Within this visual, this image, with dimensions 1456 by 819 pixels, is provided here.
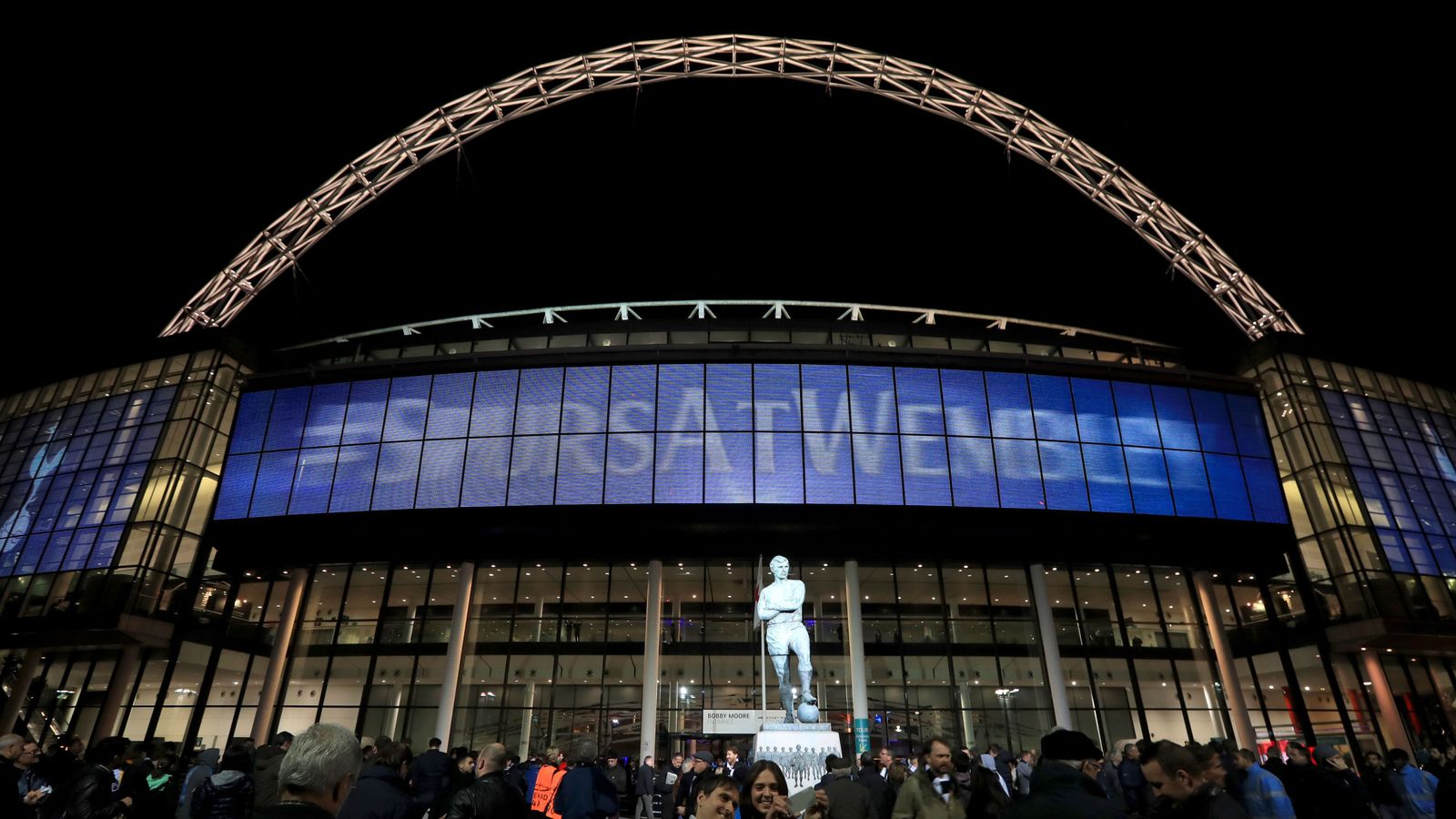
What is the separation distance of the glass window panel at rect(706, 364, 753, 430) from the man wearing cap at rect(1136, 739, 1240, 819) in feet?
88.7

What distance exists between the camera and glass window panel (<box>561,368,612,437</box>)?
33.0 m

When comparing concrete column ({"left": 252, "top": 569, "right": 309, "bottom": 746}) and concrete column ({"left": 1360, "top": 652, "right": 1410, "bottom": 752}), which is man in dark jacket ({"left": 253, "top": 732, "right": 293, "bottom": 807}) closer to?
concrete column ({"left": 252, "top": 569, "right": 309, "bottom": 746})

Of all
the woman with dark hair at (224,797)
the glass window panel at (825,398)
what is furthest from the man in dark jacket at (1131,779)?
the glass window panel at (825,398)

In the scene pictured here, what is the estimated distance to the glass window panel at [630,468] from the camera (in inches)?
1243

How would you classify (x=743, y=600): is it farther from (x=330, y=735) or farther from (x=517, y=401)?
(x=330, y=735)

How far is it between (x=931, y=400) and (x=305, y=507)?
2741 centimetres

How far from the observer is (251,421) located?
35.6 m

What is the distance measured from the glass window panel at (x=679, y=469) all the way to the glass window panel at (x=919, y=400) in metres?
8.92

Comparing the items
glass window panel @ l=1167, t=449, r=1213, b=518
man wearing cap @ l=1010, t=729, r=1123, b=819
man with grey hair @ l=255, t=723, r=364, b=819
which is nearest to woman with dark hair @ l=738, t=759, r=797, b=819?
man wearing cap @ l=1010, t=729, r=1123, b=819

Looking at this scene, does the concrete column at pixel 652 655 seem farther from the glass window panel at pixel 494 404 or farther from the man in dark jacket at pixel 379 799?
the man in dark jacket at pixel 379 799

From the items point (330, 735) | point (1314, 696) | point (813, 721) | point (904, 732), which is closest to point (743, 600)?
point (904, 732)

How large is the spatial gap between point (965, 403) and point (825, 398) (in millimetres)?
6193

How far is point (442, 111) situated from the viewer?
132ft

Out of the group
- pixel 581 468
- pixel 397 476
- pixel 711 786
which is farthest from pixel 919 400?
pixel 711 786
